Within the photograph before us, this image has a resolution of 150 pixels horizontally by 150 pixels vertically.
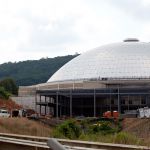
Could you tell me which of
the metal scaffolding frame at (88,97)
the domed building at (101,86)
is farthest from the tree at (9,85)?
the metal scaffolding frame at (88,97)

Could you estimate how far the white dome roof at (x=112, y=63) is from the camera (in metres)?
109

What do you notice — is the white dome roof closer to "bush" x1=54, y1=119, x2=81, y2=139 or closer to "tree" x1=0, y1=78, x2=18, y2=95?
"tree" x1=0, y1=78, x2=18, y2=95

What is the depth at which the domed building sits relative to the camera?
98.9 m

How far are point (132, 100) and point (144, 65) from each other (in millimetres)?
14090

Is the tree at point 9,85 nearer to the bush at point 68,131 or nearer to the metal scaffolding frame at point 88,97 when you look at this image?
the metal scaffolding frame at point 88,97

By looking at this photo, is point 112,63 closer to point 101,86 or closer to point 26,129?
point 101,86

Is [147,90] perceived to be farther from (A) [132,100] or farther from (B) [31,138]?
(B) [31,138]

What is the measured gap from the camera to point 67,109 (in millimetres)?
106750

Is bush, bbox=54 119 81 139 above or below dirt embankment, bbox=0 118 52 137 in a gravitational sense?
below

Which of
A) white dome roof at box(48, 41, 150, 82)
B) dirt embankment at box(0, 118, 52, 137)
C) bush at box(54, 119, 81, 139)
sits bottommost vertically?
bush at box(54, 119, 81, 139)

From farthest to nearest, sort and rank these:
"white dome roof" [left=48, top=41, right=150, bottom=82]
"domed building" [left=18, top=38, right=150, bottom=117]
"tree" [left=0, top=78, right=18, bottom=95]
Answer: "tree" [left=0, top=78, right=18, bottom=95]
"white dome roof" [left=48, top=41, right=150, bottom=82]
"domed building" [left=18, top=38, right=150, bottom=117]

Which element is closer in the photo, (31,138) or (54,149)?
(54,149)

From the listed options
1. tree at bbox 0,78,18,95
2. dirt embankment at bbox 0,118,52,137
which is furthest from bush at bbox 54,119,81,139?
tree at bbox 0,78,18,95

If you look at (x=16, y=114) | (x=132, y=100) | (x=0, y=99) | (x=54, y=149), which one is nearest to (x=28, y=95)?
(x=0, y=99)
